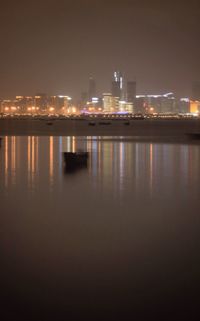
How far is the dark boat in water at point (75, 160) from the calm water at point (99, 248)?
4.06 metres

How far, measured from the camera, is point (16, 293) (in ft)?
21.4

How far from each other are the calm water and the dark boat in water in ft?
13.3

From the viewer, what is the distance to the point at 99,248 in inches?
336

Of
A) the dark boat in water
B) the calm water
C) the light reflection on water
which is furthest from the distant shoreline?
the calm water

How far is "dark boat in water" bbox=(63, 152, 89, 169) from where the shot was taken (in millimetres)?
21109

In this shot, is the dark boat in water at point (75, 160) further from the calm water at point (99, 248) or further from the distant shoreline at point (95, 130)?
the distant shoreline at point (95, 130)

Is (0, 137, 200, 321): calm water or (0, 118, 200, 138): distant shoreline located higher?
(0, 118, 200, 138): distant shoreline

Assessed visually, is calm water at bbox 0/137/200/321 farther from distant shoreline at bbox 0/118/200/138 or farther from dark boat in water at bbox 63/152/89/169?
distant shoreline at bbox 0/118/200/138

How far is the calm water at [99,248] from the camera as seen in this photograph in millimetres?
6289

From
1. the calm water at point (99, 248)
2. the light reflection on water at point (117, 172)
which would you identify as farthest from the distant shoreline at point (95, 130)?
the calm water at point (99, 248)

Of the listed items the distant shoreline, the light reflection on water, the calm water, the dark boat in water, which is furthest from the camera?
the distant shoreline

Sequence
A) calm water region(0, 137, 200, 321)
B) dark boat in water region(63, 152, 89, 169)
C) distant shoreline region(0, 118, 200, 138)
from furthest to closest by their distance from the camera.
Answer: distant shoreline region(0, 118, 200, 138)
dark boat in water region(63, 152, 89, 169)
calm water region(0, 137, 200, 321)

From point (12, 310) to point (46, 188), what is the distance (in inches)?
361

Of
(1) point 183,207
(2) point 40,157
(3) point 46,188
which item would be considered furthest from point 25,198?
(2) point 40,157
